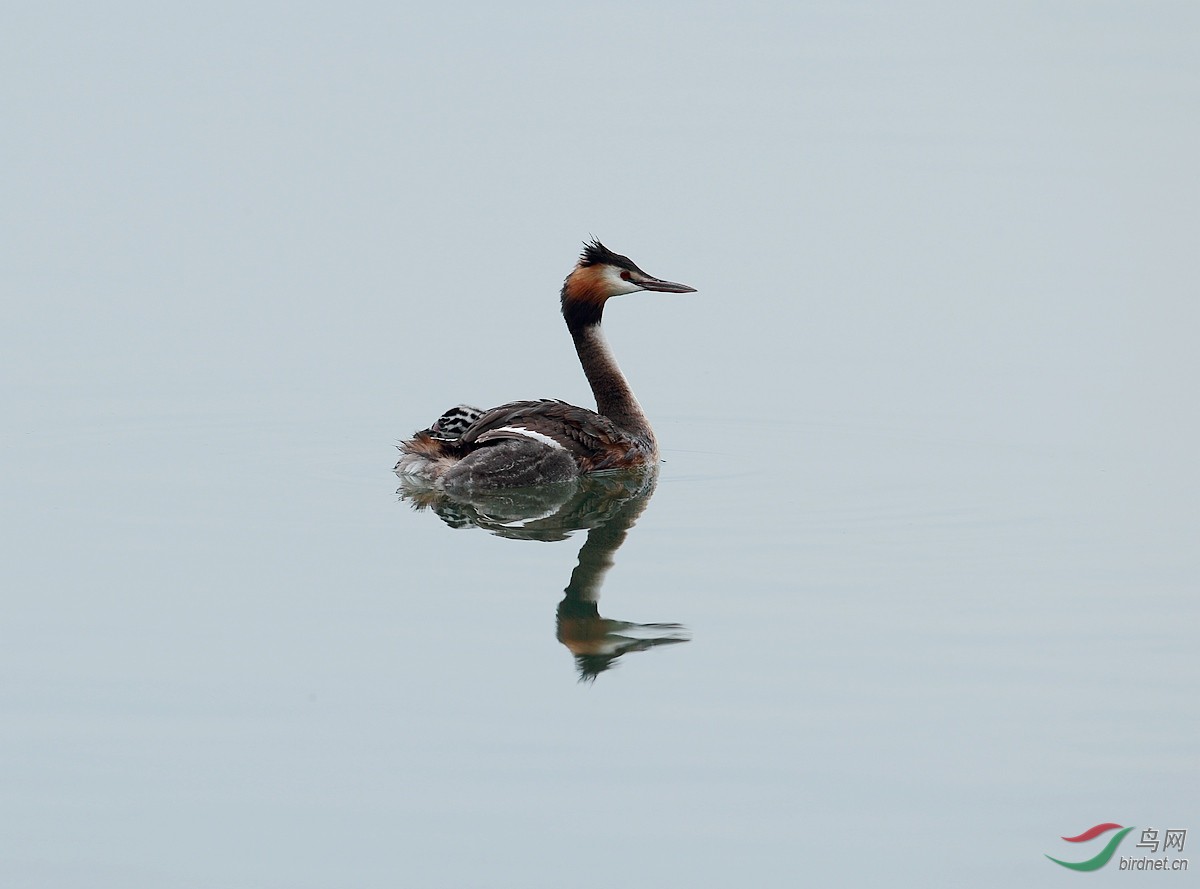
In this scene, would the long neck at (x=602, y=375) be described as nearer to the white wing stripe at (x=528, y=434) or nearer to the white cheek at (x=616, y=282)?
the white cheek at (x=616, y=282)

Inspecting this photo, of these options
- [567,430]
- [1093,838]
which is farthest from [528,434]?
[1093,838]

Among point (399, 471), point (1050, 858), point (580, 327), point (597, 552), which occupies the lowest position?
point (1050, 858)

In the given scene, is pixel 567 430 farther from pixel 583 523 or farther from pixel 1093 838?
pixel 1093 838

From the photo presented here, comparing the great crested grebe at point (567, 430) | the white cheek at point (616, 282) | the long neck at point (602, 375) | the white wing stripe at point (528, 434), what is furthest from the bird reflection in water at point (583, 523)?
the white cheek at point (616, 282)

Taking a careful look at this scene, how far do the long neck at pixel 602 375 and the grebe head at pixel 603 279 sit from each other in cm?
12

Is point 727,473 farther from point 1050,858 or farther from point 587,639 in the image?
point 1050,858

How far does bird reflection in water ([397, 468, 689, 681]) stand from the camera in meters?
7.60

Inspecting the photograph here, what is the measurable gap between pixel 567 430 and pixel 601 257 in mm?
1483

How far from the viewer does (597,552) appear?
9.30 metres

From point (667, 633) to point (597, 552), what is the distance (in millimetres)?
1661

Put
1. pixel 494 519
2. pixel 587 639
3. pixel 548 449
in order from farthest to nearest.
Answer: pixel 548 449 < pixel 494 519 < pixel 587 639

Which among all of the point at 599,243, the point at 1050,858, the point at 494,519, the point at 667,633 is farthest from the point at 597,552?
the point at 1050,858

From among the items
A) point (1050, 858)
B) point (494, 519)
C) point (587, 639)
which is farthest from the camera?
point (494, 519)

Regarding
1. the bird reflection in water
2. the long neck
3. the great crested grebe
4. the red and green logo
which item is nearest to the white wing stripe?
the great crested grebe
